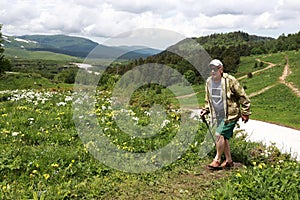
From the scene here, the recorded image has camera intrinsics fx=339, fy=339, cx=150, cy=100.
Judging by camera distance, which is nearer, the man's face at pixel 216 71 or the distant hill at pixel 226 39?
the man's face at pixel 216 71

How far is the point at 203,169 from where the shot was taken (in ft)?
21.7

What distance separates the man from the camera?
6.18 m

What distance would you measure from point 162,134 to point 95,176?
8.67 ft

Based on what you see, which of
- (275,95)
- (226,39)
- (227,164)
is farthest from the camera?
(226,39)

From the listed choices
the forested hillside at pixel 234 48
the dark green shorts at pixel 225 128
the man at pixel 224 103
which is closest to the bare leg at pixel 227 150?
the man at pixel 224 103

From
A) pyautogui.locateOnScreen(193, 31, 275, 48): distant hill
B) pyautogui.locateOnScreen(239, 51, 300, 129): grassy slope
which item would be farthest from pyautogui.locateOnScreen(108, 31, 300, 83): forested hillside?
pyautogui.locateOnScreen(239, 51, 300, 129): grassy slope

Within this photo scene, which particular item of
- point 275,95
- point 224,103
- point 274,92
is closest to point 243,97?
point 224,103

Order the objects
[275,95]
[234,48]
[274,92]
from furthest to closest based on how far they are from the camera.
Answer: [234,48]
[274,92]
[275,95]

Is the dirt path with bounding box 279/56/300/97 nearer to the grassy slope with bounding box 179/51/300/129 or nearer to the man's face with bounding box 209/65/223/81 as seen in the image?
the grassy slope with bounding box 179/51/300/129

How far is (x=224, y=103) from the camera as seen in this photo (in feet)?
20.5

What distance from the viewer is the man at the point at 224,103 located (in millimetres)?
6180

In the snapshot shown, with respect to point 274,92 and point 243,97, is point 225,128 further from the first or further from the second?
point 274,92

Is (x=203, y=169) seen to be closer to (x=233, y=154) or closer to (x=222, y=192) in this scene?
(x=233, y=154)

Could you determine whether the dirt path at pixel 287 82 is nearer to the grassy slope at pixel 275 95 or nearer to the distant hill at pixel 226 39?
the grassy slope at pixel 275 95
